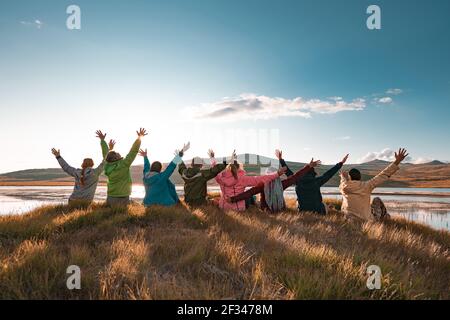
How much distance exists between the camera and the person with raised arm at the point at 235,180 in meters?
10.3

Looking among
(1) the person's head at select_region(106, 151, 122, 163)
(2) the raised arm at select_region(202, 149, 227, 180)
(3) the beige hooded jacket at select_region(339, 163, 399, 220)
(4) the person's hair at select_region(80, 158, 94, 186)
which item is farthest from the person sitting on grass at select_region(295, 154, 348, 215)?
(4) the person's hair at select_region(80, 158, 94, 186)

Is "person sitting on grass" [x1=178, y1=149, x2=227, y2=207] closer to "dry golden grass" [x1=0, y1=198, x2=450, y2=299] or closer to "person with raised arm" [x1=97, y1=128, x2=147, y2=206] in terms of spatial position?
"person with raised arm" [x1=97, y1=128, x2=147, y2=206]

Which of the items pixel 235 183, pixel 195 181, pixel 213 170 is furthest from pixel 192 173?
pixel 235 183

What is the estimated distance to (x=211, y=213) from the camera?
31.1ft

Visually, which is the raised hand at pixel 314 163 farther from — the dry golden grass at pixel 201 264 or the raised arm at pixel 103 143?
the raised arm at pixel 103 143

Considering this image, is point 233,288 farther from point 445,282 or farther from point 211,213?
point 211,213

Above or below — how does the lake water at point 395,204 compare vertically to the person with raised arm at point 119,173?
below

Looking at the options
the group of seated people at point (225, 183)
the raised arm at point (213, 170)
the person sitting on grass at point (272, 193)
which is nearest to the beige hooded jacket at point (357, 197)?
the group of seated people at point (225, 183)

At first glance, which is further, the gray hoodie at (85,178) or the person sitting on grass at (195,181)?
the person sitting on grass at (195,181)

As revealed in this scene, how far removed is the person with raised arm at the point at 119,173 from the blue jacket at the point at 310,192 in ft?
18.3

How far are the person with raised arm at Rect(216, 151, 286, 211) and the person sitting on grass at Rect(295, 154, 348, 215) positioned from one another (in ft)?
3.15

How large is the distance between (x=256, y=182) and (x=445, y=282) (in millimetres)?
6319

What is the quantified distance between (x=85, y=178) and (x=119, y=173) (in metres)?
1.57
